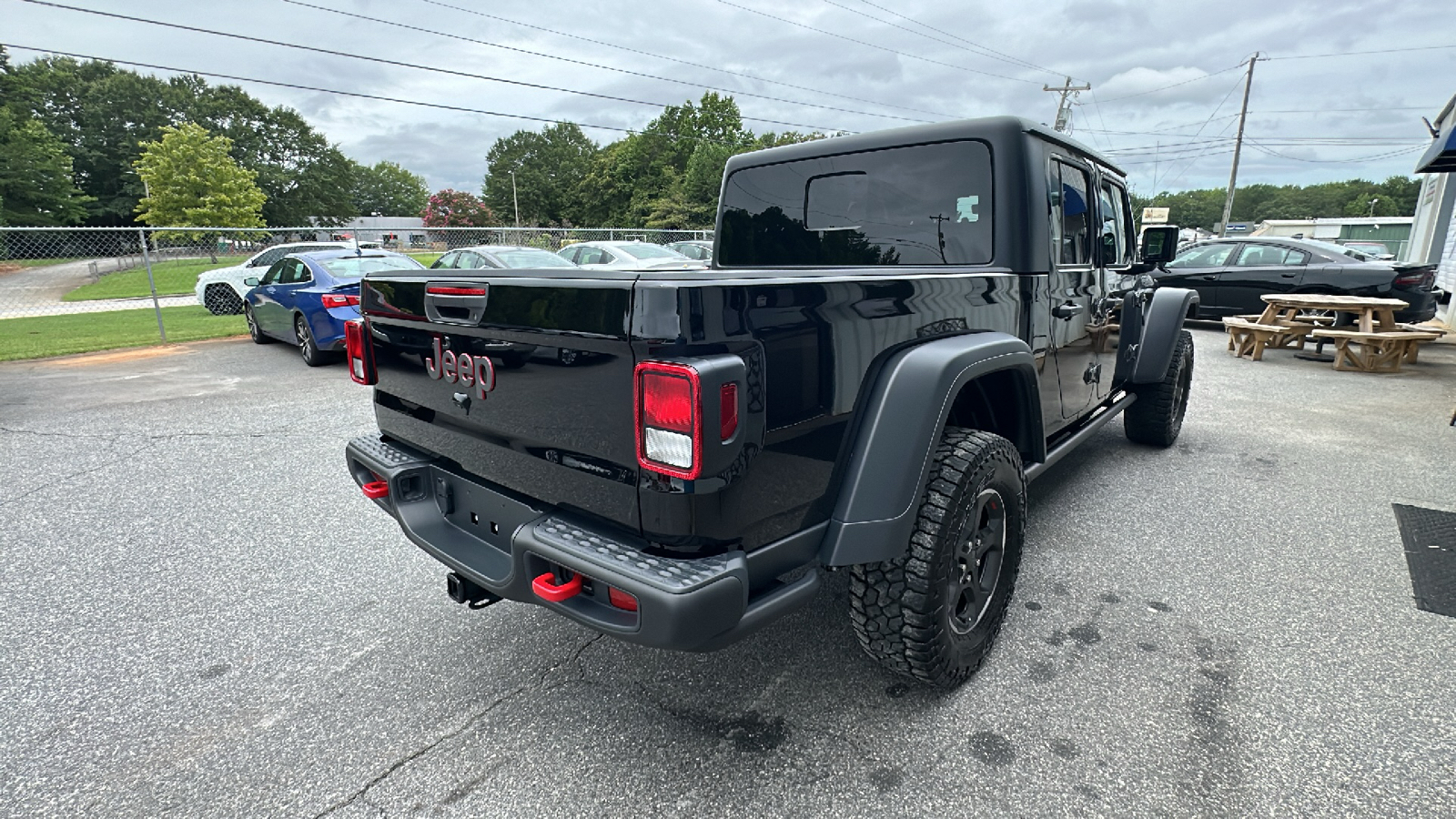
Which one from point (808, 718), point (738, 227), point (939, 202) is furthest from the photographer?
point (738, 227)

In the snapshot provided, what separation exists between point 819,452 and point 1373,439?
590 centimetres

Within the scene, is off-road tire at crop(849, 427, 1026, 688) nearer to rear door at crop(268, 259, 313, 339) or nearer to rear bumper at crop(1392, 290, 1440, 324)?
rear door at crop(268, 259, 313, 339)

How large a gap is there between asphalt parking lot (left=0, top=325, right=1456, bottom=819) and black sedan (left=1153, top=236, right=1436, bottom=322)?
7.60 m

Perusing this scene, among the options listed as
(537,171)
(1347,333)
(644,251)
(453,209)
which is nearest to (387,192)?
(537,171)

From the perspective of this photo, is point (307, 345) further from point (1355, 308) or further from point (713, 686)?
point (1355, 308)

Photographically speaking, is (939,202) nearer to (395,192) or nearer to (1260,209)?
(395,192)

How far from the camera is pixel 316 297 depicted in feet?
28.5

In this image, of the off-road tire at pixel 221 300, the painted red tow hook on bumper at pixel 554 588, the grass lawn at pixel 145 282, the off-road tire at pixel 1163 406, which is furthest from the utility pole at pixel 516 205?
the painted red tow hook on bumper at pixel 554 588

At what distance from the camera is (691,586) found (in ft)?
5.03

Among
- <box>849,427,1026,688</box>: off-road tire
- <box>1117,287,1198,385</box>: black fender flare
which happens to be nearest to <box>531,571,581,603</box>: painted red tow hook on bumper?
<box>849,427,1026,688</box>: off-road tire

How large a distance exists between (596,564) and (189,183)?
55.1 m

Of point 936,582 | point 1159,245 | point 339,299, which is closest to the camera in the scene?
point 936,582

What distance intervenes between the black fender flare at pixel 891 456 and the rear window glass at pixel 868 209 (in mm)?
1052

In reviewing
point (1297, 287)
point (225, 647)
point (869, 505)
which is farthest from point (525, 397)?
point (1297, 287)
